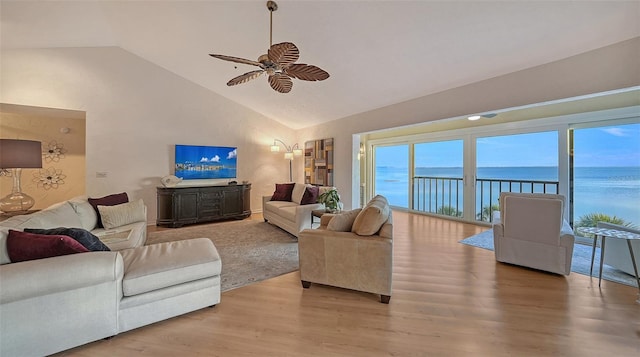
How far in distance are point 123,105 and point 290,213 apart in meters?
4.05

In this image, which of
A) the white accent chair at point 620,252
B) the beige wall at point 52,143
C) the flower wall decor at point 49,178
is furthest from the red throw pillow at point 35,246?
the white accent chair at point 620,252

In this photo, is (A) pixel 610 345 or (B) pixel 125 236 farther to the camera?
(B) pixel 125 236

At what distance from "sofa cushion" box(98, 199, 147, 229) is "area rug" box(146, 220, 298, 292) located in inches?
25.8

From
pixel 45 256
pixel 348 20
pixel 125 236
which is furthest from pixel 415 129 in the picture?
pixel 45 256

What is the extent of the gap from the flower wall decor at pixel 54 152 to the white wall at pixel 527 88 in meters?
6.31

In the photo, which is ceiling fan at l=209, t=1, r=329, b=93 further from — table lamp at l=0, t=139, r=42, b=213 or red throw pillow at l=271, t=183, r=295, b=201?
table lamp at l=0, t=139, r=42, b=213

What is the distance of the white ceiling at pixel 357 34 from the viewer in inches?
90.4

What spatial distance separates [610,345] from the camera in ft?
5.47

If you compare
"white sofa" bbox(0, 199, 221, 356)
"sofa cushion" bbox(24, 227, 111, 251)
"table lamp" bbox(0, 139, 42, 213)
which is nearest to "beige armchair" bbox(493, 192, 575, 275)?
"white sofa" bbox(0, 199, 221, 356)

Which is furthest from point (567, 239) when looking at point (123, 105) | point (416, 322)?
point (123, 105)

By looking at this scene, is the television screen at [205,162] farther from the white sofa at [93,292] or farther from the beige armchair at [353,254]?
the beige armchair at [353,254]

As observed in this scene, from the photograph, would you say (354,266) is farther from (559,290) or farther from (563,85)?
(563,85)

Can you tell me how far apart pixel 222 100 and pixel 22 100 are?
10.7ft

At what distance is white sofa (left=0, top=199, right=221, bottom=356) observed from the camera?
1444 millimetres
